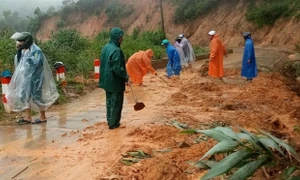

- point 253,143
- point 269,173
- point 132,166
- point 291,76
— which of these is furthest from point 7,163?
point 291,76

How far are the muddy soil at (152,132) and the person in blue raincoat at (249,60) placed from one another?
0.80 metres

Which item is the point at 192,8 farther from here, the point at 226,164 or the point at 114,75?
the point at 226,164

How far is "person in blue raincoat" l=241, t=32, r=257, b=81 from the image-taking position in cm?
1191

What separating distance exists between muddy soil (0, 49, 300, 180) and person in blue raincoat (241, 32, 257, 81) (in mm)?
803

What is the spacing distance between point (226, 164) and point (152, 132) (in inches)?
175

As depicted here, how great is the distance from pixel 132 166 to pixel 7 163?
1703 mm

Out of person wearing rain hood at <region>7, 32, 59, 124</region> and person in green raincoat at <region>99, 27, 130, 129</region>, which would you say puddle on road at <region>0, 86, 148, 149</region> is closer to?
person wearing rain hood at <region>7, 32, 59, 124</region>

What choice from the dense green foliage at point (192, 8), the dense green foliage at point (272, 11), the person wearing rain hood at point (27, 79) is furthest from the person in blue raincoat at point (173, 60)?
the dense green foliage at point (192, 8)

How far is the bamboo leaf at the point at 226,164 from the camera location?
181cm

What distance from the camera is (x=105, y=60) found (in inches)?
268

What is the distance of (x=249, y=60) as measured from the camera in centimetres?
1199

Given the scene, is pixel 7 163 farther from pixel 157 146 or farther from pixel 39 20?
pixel 39 20

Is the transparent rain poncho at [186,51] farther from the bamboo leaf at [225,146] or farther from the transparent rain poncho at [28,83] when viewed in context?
the bamboo leaf at [225,146]

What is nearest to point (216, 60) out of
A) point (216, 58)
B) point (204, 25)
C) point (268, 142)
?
point (216, 58)
